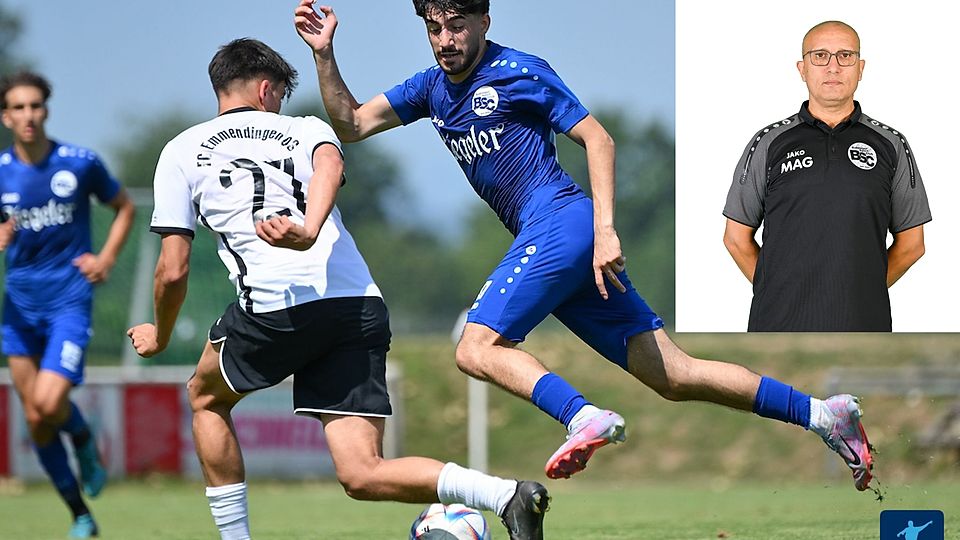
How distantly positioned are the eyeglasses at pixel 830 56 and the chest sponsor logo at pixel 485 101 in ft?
9.54

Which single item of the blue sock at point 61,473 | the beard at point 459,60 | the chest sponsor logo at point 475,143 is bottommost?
the blue sock at point 61,473

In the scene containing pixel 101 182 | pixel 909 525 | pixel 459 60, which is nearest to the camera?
pixel 459 60

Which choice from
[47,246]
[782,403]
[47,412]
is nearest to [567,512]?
[47,412]

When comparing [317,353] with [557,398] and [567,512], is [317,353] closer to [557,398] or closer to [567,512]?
[557,398]

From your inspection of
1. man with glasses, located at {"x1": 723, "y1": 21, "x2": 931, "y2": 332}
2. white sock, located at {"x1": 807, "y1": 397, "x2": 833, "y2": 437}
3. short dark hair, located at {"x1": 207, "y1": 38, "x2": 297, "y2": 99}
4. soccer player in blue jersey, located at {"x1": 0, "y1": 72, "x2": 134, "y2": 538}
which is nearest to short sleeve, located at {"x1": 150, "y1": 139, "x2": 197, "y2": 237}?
short dark hair, located at {"x1": 207, "y1": 38, "x2": 297, "y2": 99}

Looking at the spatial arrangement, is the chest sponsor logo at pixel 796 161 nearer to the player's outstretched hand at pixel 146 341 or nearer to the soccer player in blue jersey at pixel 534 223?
the soccer player in blue jersey at pixel 534 223

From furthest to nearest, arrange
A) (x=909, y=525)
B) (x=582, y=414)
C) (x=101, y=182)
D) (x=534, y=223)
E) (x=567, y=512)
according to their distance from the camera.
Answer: (x=567, y=512), (x=101, y=182), (x=909, y=525), (x=534, y=223), (x=582, y=414)

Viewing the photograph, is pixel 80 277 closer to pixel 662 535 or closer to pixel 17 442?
pixel 662 535

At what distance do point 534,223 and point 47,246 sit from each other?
5033 millimetres

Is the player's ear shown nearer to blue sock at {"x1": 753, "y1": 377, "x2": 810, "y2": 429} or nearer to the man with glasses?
blue sock at {"x1": 753, "y1": 377, "x2": 810, "y2": 429}

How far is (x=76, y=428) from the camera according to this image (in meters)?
9.09

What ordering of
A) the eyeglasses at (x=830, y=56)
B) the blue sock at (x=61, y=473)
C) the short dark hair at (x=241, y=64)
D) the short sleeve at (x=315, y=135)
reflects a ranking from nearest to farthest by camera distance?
the short sleeve at (x=315, y=135), the short dark hair at (x=241, y=64), the eyeglasses at (x=830, y=56), the blue sock at (x=61, y=473)

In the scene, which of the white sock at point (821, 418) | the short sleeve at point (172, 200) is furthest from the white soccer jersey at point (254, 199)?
the white sock at point (821, 418)

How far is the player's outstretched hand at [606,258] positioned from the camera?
17.2 ft
